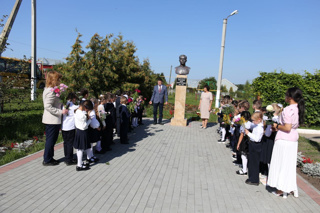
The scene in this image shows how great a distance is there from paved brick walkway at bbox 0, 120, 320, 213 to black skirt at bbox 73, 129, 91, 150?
1.73 feet

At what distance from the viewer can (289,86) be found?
12.7m

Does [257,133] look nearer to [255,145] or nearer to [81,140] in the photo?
[255,145]

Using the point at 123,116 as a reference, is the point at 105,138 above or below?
below

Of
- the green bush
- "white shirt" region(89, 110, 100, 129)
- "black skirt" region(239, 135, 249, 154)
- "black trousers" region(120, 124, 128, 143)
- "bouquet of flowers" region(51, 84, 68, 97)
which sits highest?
the green bush

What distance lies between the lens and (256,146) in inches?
187

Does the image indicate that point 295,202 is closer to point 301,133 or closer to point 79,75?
point 301,133

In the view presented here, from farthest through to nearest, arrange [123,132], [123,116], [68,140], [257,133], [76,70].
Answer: [76,70] → [123,132] → [123,116] → [68,140] → [257,133]

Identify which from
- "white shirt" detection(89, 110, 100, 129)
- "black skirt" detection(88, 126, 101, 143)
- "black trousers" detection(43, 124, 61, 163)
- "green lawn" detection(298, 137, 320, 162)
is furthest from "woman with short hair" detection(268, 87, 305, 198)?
"black trousers" detection(43, 124, 61, 163)

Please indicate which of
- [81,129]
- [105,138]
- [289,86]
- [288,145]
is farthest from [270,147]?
[289,86]

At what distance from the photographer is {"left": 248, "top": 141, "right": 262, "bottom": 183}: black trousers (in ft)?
15.6

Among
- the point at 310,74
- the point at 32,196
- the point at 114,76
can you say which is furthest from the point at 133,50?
the point at 32,196

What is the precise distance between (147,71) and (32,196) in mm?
16972

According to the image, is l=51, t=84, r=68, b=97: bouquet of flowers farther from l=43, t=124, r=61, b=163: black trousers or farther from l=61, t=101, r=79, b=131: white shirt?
l=43, t=124, r=61, b=163: black trousers

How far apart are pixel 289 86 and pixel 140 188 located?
37.0ft
